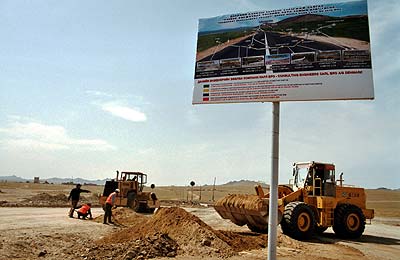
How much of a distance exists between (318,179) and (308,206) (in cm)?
193

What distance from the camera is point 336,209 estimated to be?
46.6 ft

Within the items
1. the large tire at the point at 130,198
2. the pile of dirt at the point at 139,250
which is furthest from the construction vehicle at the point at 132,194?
the pile of dirt at the point at 139,250

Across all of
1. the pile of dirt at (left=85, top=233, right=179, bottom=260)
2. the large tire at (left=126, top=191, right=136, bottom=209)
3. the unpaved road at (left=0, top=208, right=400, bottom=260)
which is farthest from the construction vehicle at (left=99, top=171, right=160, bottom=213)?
the pile of dirt at (left=85, top=233, right=179, bottom=260)

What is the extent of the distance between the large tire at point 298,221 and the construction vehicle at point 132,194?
34.5 ft

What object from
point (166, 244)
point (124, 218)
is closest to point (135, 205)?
point (124, 218)

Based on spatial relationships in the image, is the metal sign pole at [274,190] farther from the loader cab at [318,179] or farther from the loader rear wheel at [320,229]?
the loader rear wheel at [320,229]

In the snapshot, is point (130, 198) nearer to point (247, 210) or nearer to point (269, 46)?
point (247, 210)

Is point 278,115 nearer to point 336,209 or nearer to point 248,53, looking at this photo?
point 248,53

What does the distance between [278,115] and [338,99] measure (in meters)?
1.27

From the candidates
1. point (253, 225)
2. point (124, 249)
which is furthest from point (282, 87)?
point (253, 225)

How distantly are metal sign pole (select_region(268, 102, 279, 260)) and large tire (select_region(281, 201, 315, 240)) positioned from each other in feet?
18.1

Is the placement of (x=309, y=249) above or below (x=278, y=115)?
below

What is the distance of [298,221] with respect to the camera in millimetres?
12625

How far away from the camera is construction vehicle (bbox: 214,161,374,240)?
1251 centimetres
